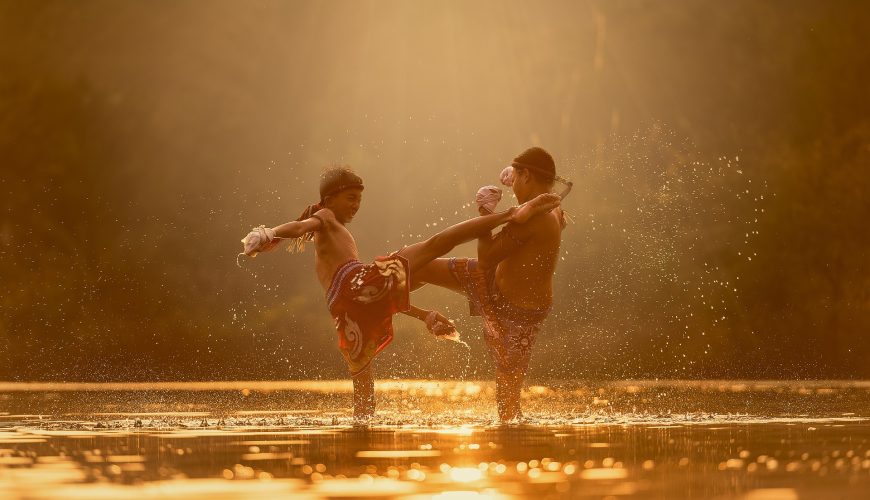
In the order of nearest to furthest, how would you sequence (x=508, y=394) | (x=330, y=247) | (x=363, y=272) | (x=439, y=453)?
(x=439, y=453) < (x=363, y=272) < (x=330, y=247) < (x=508, y=394)

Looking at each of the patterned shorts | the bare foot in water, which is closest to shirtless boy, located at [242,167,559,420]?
the bare foot in water

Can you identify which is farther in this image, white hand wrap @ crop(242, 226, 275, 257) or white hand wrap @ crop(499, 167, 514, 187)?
white hand wrap @ crop(499, 167, 514, 187)

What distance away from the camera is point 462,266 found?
421 inches

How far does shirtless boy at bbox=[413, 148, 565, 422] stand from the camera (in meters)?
10.4

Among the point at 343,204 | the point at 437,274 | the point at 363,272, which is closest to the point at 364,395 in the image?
the point at 363,272

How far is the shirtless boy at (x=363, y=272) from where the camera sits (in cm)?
1007

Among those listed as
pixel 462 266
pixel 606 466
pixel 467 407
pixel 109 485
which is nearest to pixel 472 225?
pixel 462 266

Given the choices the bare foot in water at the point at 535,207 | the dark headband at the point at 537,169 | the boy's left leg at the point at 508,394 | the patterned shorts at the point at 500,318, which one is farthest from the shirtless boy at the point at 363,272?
the boy's left leg at the point at 508,394

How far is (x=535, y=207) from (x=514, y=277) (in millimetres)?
630

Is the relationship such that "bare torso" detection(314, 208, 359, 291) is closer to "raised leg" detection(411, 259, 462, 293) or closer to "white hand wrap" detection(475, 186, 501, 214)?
"raised leg" detection(411, 259, 462, 293)

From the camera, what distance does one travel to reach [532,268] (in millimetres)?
10555

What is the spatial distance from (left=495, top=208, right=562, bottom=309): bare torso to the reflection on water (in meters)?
0.90

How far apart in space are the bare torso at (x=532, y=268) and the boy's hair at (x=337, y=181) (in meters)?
1.22

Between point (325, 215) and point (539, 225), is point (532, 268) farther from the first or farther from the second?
point (325, 215)
